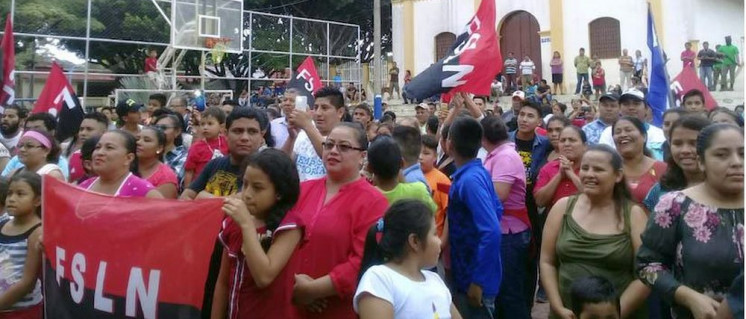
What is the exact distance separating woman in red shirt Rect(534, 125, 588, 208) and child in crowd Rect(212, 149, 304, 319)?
2.61m

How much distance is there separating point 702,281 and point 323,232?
167 cm

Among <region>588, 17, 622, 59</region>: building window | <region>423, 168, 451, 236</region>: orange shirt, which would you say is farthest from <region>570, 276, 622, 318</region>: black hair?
<region>588, 17, 622, 59</region>: building window

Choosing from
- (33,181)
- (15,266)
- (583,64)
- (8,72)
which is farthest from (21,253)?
(583,64)

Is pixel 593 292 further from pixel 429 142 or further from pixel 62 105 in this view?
pixel 62 105

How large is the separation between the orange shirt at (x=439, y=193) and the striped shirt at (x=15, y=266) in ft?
7.93

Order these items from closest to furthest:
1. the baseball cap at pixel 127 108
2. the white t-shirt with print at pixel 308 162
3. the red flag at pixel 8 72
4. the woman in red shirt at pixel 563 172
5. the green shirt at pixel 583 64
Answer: the white t-shirt with print at pixel 308 162, the woman in red shirt at pixel 563 172, the baseball cap at pixel 127 108, the red flag at pixel 8 72, the green shirt at pixel 583 64

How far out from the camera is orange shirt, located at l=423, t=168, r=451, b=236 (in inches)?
198

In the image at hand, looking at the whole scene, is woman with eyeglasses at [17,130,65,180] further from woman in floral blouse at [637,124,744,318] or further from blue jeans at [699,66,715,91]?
blue jeans at [699,66,715,91]

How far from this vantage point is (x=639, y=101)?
23.1 feet

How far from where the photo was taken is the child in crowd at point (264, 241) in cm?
332

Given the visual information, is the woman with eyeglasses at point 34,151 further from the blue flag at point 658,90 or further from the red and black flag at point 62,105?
the blue flag at point 658,90

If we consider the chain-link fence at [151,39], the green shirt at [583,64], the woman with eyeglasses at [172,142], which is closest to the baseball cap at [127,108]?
the woman with eyeglasses at [172,142]

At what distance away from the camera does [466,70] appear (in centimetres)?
800

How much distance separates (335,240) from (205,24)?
60.4ft
